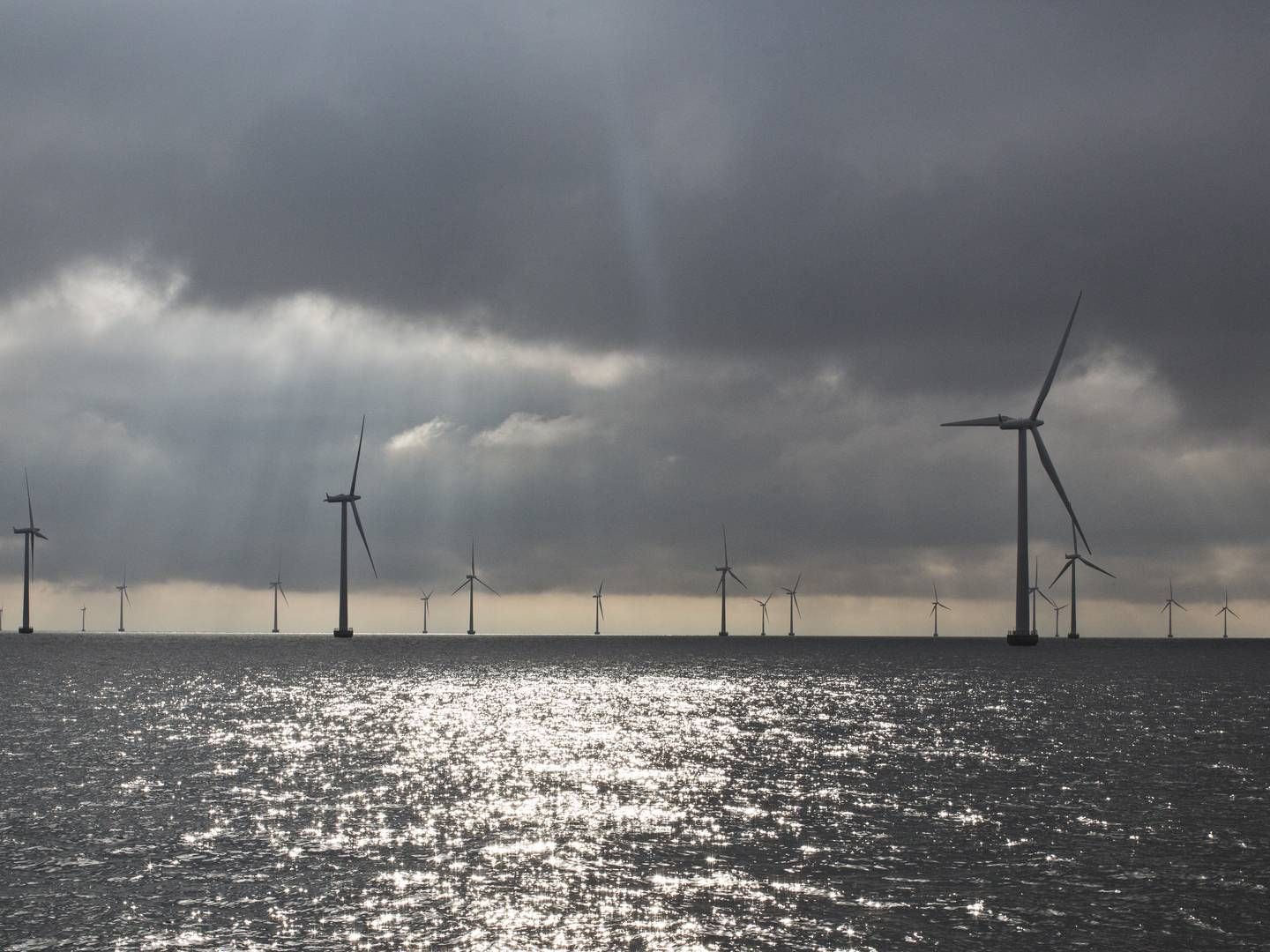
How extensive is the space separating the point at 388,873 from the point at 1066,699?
9143 centimetres

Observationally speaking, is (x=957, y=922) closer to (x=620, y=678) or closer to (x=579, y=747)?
(x=579, y=747)

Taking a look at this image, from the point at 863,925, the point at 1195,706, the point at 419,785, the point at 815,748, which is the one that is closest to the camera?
the point at 863,925

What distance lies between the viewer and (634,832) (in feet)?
128

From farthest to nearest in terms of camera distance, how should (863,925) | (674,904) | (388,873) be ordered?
1. (388,873)
2. (674,904)
3. (863,925)

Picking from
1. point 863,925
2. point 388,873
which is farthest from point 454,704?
point 863,925

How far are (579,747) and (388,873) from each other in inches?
1358

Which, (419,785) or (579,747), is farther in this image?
(579,747)

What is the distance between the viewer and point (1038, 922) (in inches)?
1086

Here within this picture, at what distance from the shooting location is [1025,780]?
173 ft

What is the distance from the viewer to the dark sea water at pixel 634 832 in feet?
89.2

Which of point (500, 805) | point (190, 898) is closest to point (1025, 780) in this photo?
point (500, 805)

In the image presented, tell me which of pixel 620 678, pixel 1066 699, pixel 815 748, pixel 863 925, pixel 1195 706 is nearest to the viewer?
pixel 863 925

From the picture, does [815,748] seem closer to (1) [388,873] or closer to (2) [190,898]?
(1) [388,873]

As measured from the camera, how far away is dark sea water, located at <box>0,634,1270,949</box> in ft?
89.2
